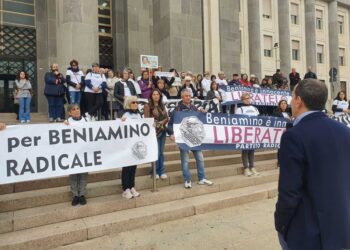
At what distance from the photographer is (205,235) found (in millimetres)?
4965

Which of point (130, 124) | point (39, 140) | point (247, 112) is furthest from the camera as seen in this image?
point (247, 112)

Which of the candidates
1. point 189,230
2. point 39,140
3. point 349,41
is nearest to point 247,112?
point 189,230

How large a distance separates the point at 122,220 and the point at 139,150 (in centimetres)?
136

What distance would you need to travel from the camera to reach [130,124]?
19.9ft

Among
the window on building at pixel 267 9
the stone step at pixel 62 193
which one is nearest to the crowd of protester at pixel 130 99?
the stone step at pixel 62 193

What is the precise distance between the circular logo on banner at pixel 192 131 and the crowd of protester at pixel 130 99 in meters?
0.25

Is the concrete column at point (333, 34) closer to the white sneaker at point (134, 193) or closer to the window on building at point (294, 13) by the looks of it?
the window on building at point (294, 13)

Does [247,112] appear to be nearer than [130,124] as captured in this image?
No

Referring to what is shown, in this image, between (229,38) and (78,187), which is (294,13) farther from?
(78,187)

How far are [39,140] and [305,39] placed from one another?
37744mm

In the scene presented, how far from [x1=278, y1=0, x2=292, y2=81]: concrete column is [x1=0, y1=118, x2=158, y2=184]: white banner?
32.1 metres

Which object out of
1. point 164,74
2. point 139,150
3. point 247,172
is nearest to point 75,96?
point 164,74

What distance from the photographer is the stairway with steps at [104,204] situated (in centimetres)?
476

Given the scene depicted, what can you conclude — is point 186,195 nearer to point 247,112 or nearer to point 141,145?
point 141,145
